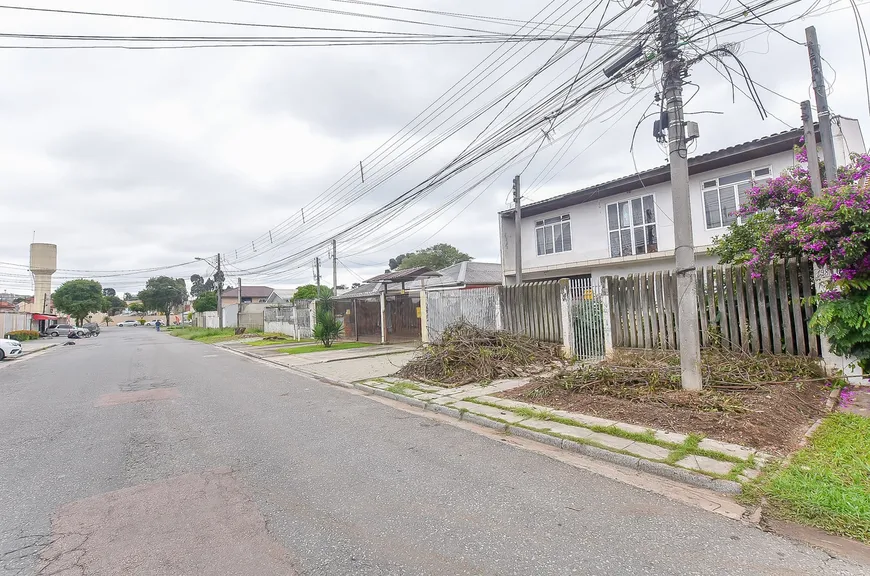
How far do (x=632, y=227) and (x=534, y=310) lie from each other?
9.23m

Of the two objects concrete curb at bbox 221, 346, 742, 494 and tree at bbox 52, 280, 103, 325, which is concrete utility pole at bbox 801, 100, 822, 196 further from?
tree at bbox 52, 280, 103, 325

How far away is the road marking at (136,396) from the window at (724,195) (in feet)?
57.1

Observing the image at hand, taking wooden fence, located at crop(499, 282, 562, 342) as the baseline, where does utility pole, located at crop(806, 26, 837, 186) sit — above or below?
above

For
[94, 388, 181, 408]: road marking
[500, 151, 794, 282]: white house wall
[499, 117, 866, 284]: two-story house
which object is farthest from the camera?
[500, 151, 794, 282]: white house wall

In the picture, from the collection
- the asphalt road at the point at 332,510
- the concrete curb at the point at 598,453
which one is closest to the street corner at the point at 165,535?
the asphalt road at the point at 332,510

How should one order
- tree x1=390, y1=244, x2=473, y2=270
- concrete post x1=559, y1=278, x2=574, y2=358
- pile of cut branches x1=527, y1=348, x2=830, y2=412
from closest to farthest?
pile of cut branches x1=527, y1=348, x2=830, y2=412
concrete post x1=559, y1=278, x2=574, y2=358
tree x1=390, y1=244, x2=473, y2=270

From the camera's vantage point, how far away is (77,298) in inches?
2425

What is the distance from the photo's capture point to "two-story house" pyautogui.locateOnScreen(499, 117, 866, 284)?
14.9 m

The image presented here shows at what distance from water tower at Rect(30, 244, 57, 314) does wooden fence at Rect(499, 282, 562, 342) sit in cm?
6533

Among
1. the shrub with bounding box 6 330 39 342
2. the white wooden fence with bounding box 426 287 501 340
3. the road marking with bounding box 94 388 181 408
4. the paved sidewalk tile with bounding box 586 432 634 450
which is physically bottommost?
the paved sidewalk tile with bounding box 586 432 634 450

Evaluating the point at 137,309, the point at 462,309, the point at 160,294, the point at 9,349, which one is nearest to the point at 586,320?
the point at 462,309

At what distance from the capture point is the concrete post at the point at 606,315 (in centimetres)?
1004

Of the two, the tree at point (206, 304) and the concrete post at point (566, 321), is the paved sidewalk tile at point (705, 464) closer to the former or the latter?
the concrete post at point (566, 321)

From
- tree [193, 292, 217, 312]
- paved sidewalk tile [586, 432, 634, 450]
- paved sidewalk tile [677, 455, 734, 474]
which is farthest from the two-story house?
tree [193, 292, 217, 312]
